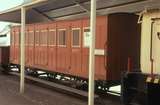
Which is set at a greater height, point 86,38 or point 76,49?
point 86,38

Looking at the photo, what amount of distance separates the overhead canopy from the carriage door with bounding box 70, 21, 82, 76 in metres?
1.39

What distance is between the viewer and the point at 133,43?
14961mm

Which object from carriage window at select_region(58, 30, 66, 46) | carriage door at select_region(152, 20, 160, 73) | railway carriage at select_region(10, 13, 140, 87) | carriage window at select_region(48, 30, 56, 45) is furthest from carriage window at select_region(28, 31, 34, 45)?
carriage door at select_region(152, 20, 160, 73)

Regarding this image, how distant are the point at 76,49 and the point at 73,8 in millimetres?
4701

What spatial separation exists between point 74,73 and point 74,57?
0.67 metres

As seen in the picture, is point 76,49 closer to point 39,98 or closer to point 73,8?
point 39,98

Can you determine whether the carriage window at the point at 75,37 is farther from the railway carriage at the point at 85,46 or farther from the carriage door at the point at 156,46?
the carriage door at the point at 156,46

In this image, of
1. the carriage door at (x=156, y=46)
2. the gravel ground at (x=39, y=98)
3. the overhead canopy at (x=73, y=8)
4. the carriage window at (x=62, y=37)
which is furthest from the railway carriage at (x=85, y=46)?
the carriage door at (x=156, y=46)

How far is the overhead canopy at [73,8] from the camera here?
16.1 m

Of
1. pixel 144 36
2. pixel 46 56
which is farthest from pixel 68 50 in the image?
pixel 144 36

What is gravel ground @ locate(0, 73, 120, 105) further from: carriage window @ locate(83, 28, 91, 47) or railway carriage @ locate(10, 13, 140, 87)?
carriage window @ locate(83, 28, 91, 47)

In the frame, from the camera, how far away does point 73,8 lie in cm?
2064

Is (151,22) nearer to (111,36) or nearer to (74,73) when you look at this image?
(111,36)

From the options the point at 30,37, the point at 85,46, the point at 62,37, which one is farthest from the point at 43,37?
the point at 85,46
